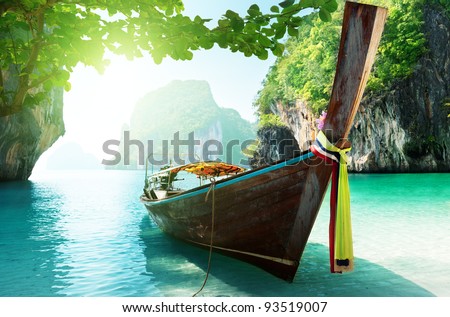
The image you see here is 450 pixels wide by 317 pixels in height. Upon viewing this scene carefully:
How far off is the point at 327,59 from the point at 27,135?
27058 millimetres

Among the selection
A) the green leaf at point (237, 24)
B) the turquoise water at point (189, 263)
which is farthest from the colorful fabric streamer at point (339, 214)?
the green leaf at point (237, 24)

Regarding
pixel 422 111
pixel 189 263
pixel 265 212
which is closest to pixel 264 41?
pixel 265 212

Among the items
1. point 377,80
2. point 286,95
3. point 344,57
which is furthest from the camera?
point 286,95

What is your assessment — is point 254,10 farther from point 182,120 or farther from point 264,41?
point 182,120

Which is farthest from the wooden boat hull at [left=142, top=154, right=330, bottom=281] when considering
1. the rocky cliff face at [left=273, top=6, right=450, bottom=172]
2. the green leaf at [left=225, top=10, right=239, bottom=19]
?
the rocky cliff face at [left=273, top=6, right=450, bottom=172]

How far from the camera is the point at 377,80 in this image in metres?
27.5

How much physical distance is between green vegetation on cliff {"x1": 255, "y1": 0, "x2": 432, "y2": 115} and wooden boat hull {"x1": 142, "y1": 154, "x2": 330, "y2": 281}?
19380mm

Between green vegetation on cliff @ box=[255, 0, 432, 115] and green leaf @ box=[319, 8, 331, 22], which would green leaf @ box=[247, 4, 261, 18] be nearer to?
green leaf @ box=[319, 8, 331, 22]

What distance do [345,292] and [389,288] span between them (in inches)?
25.7

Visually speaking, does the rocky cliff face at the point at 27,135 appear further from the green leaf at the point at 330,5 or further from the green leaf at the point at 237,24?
the green leaf at the point at 330,5

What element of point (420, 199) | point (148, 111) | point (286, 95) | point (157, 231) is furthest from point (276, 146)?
point (148, 111)

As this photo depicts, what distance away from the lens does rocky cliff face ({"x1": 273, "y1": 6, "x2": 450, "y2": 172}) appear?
26.5 meters

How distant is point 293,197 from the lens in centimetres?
450

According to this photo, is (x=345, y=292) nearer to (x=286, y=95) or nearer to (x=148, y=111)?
(x=286, y=95)
